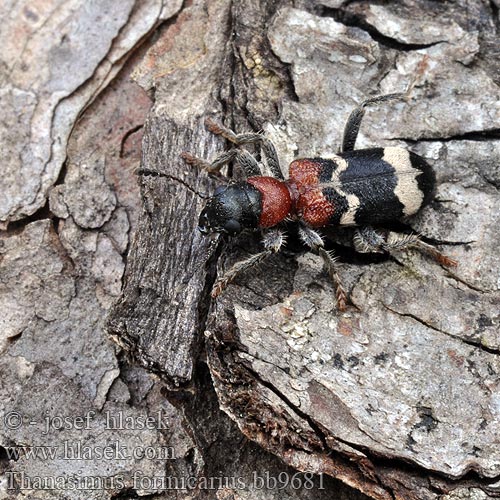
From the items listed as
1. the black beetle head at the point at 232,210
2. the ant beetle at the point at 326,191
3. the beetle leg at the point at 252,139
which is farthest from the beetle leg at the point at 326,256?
the beetle leg at the point at 252,139

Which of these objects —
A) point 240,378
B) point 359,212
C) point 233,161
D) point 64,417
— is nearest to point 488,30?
point 359,212

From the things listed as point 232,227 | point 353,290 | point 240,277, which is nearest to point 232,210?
point 232,227

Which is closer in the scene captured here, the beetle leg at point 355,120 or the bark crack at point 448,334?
the bark crack at point 448,334

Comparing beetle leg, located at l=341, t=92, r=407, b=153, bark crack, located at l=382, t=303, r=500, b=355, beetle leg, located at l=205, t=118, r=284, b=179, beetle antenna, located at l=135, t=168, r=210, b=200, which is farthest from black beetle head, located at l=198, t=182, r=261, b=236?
bark crack, located at l=382, t=303, r=500, b=355

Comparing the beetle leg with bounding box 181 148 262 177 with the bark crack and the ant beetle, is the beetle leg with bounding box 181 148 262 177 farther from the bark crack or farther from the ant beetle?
the bark crack

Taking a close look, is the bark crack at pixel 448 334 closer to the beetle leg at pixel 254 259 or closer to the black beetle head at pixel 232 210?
the beetle leg at pixel 254 259

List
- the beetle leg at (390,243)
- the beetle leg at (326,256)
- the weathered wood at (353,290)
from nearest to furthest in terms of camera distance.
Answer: the weathered wood at (353,290), the beetle leg at (326,256), the beetle leg at (390,243)
